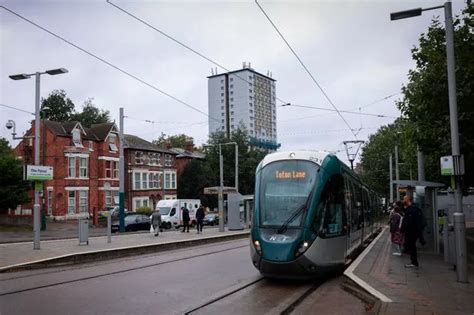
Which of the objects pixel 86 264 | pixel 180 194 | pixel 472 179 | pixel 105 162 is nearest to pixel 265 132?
pixel 180 194

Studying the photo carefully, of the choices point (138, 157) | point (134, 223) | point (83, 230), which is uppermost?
point (138, 157)

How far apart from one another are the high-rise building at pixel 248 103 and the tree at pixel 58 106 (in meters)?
23.1

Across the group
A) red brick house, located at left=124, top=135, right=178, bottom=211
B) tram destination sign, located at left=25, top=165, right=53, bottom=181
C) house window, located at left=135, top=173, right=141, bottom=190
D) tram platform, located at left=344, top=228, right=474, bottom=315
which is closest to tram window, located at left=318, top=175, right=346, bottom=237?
tram platform, located at left=344, top=228, right=474, bottom=315

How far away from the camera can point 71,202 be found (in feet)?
167

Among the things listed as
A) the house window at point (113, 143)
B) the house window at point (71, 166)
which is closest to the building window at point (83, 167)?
the house window at point (71, 166)

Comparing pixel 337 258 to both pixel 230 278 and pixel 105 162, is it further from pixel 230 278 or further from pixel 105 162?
pixel 105 162

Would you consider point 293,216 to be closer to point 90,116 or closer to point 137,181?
point 137,181

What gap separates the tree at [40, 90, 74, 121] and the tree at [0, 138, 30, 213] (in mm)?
39743

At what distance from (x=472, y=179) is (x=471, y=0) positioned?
7.85 meters

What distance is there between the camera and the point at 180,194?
69.2 metres

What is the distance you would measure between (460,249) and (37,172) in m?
14.7

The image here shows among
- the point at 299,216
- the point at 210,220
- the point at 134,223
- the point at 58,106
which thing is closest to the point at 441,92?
the point at 299,216

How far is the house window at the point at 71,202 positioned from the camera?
50.4m

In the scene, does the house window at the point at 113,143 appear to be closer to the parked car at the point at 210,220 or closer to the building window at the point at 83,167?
the building window at the point at 83,167
